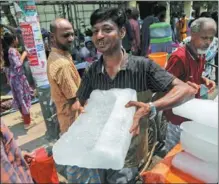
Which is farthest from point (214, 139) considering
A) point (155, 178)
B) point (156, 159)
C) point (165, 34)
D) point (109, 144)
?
point (165, 34)

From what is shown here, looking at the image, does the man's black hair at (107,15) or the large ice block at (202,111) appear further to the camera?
the man's black hair at (107,15)

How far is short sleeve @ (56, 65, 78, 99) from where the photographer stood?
2.27 m

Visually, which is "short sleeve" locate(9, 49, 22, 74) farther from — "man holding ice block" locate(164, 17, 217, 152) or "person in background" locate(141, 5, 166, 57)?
"person in background" locate(141, 5, 166, 57)

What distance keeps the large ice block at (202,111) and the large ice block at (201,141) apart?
4 cm

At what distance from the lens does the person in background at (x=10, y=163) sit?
110 centimetres

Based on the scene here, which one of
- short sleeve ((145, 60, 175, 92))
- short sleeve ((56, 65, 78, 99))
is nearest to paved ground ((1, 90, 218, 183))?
short sleeve ((56, 65, 78, 99))

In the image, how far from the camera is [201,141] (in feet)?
3.73

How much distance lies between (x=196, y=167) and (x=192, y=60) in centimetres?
140

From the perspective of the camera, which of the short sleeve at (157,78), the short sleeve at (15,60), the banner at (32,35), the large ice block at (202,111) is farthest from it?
the short sleeve at (15,60)

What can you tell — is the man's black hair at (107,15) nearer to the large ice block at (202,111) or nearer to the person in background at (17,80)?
the large ice block at (202,111)

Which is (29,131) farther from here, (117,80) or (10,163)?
(10,163)

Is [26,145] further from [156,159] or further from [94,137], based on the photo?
[94,137]

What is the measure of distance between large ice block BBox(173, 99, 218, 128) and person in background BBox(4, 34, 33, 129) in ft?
11.7

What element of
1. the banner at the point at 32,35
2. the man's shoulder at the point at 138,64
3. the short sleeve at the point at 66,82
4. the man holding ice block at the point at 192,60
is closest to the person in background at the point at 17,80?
the banner at the point at 32,35
